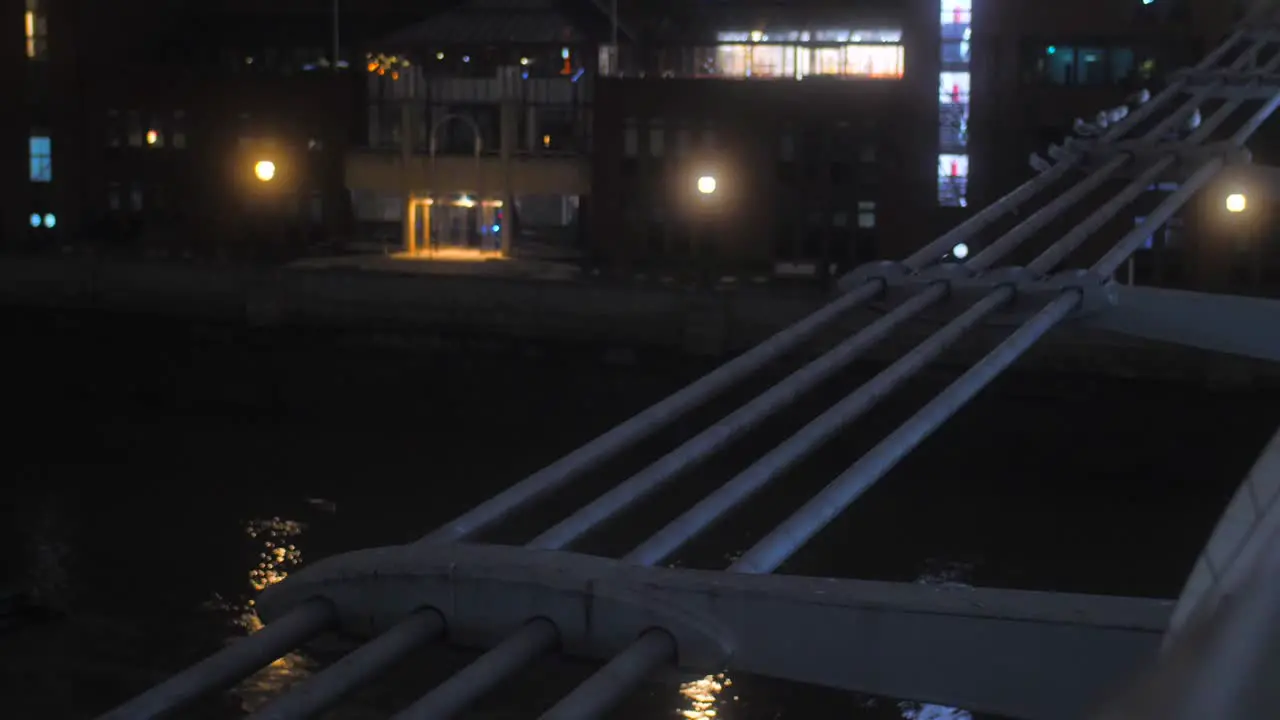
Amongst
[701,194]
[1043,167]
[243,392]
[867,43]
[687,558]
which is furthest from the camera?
[867,43]

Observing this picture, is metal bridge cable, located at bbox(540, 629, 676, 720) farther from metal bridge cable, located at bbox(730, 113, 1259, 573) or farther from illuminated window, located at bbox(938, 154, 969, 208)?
illuminated window, located at bbox(938, 154, 969, 208)

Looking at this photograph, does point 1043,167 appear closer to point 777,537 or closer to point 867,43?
point 777,537

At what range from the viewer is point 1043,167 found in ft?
26.7

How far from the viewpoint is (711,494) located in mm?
3082

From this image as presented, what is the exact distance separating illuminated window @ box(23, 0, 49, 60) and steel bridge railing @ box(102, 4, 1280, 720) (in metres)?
24.0

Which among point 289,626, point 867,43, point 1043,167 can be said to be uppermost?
point 867,43

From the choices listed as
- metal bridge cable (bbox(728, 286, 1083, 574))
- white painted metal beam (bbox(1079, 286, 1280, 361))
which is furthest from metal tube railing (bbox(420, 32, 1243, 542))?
white painted metal beam (bbox(1079, 286, 1280, 361))

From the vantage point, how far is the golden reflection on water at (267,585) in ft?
29.9

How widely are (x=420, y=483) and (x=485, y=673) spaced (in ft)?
40.3

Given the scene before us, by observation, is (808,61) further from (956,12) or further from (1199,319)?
(1199,319)

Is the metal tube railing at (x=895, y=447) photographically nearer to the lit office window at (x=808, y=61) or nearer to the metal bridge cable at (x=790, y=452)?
the metal bridge cable at (x=790, y=452)

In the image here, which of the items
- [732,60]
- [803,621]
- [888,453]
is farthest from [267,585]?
[732,60]

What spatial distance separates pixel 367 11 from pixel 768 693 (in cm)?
2173

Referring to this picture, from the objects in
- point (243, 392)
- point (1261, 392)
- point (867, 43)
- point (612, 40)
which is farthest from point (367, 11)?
point (1261, 392)
